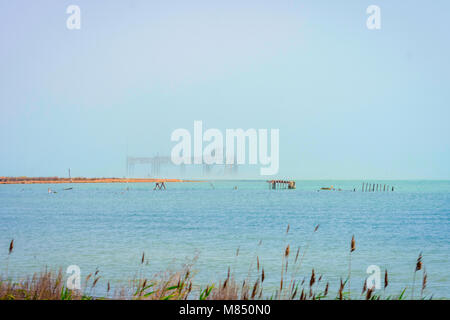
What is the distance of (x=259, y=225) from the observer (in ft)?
143

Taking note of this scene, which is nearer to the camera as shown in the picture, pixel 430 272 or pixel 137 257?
pixel 430 272

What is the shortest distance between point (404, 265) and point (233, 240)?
11.9 metres

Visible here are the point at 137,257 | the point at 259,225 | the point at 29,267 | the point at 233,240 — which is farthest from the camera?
the point at 259,225

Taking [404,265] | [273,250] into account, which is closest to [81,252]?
[273,250]
